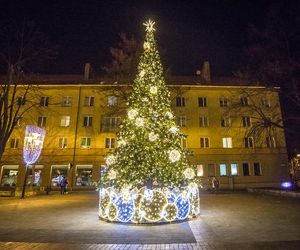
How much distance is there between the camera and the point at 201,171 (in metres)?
38.6

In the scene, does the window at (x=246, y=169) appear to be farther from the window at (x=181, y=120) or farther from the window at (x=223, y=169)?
the window at (x=181, y=120)

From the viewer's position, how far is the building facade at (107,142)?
→ 38.1 metres

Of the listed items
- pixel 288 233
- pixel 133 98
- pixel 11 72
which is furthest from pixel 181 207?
pixel 11 72

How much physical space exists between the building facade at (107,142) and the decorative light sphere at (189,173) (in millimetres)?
26363

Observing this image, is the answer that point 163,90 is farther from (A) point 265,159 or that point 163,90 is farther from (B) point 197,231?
(A) point 265,159

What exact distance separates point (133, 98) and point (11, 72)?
10.9 meters

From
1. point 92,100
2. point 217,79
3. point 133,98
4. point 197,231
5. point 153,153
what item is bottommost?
point 197,231

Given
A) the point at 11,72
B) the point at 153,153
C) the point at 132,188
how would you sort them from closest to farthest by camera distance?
the point at 132,188 < the point at 153,153 < the point at 11,72

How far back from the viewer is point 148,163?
1120 cm

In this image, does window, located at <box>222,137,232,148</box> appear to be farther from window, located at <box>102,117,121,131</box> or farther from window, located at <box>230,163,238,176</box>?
window, located at <box>102,117,121,131</box>

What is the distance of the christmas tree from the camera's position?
10508 mm

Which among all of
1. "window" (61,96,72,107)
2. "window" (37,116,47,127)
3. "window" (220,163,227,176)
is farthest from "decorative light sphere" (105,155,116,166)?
"window" (37,116,47,127)

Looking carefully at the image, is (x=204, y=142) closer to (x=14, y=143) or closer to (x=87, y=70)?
(x=87, y=70)

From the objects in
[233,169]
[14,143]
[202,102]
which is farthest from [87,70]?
[233,169]
